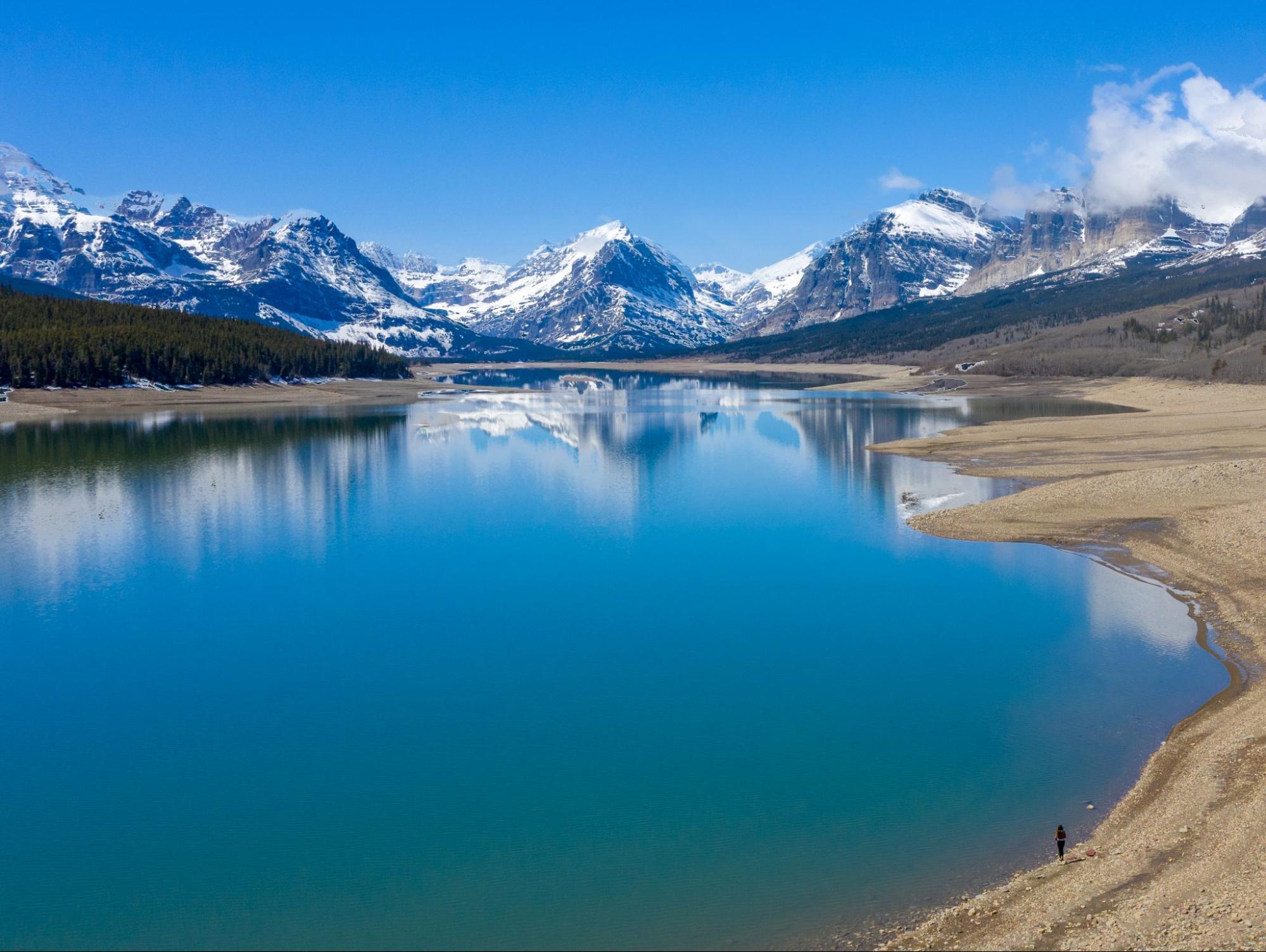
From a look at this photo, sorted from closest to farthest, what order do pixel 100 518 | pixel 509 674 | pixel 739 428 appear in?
pixel 509 674 → pixel 100 518 → pixel 739 428

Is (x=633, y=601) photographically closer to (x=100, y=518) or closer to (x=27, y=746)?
(x=27, y=746)

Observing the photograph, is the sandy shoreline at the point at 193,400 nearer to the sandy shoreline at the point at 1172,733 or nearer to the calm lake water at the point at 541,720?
the calm lake water at the point at 541,720

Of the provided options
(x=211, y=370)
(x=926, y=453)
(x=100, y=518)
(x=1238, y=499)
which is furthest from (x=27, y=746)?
(x=211, y=370)

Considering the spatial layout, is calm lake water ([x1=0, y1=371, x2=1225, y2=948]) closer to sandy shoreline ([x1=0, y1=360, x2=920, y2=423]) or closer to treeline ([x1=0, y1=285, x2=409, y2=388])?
sandy shoreline ([x1=0, y1=360, x2=920, y2=423])

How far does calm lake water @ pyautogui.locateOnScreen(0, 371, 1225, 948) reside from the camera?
15.1 m

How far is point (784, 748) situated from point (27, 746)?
54.2 ft

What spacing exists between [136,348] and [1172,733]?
152m

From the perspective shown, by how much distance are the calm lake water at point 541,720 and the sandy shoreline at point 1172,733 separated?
114 centimetres

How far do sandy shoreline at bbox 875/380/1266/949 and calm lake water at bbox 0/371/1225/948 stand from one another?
3.73ft

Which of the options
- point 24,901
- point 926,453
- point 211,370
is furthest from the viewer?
point 211,370

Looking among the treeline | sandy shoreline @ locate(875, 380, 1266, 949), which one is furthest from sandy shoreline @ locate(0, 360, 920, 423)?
sandy shoreline @ locate(875, 380, 1266, 949)

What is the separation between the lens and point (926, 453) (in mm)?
71000

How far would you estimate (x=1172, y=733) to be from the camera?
802 inches

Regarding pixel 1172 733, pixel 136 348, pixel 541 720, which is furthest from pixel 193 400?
pixel 1172 733
